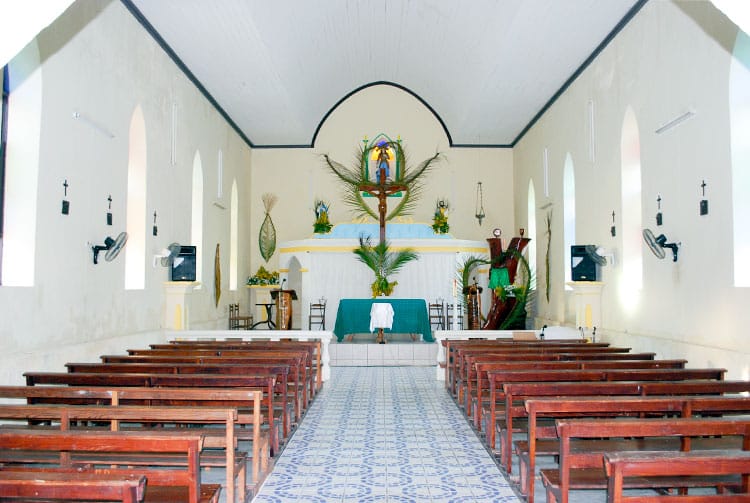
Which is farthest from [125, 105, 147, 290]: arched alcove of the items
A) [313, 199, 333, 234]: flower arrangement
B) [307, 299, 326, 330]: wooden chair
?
[313, 199, 333, 234]: flower arrangement

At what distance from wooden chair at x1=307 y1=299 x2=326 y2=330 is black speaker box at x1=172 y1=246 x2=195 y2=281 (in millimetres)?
3791

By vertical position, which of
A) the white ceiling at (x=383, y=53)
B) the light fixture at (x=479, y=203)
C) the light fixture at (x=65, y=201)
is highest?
the white ceiling at (x=383, y=53)

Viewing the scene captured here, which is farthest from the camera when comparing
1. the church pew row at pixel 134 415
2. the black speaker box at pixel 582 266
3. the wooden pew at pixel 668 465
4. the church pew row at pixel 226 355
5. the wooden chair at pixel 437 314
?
→ the wooden chair at pixel 437 314

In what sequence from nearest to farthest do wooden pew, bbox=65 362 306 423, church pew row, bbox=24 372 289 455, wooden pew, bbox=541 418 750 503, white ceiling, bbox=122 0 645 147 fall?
wooden pew, bbox=541 418 750 503, church pew row, bbox=24 372 289 455, wooden pew, bbox=65 362 306 423, white ceiling, bbox=122 0 645 147

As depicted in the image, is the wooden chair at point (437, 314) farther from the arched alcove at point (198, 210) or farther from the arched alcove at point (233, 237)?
the arched alcove at point (198, 210)

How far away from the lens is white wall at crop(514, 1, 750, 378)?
6.77 m

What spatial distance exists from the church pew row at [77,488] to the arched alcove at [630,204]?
8175 millimetres

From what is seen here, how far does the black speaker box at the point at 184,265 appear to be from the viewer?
406 inches

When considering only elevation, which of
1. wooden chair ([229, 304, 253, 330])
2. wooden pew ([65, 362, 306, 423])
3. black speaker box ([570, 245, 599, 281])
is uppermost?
black speaker box ([570, 245, 599, 281])

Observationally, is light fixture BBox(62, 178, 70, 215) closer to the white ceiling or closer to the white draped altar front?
the white ceiling

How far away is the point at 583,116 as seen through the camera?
11.5 metres

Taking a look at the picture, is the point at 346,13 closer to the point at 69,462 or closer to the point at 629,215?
the point at 629,215

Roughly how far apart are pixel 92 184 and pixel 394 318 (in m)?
5.95

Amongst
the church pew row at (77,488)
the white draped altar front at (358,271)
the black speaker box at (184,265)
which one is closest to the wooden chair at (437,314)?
the white draped altar front at (358,271)
